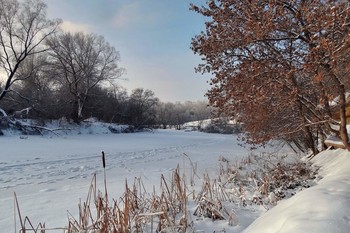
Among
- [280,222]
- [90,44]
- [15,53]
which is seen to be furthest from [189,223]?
[90,44]

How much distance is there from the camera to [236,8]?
5.60 metres

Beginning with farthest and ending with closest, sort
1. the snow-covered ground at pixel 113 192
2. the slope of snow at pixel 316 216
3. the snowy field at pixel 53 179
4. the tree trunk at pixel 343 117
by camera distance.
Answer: the tree trunk at pixel 343 117 < the snowy field at pixel 53 179 < the snow-covered ground at pixel 113 192 < the slope of snow at pixel 316 216

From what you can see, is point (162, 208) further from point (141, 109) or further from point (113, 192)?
point (141, 109)

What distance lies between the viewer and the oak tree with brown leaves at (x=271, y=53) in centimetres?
453

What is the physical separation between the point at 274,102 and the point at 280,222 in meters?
4.97

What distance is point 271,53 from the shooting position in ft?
21.5

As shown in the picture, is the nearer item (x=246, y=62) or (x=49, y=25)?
(x=246, y=62)

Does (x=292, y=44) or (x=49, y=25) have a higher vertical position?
(x=49, y=25)

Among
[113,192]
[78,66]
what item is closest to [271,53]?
[113,192]

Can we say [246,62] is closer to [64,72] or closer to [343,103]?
[343,103]

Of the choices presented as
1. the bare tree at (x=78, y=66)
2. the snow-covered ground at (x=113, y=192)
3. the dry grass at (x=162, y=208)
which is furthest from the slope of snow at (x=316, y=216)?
the bare tree at (x=78, y=66)

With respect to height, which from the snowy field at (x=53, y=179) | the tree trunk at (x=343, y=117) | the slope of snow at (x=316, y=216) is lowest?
the snowy field at (x=53, y=179)

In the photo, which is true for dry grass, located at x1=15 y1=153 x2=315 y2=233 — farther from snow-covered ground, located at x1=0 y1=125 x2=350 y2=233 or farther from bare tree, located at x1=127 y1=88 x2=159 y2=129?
bare tree, located at x1=127 y1=88 x2=159 y2=129

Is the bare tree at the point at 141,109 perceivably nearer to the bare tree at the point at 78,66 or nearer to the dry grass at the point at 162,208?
the bare tree at the point at 78,66
